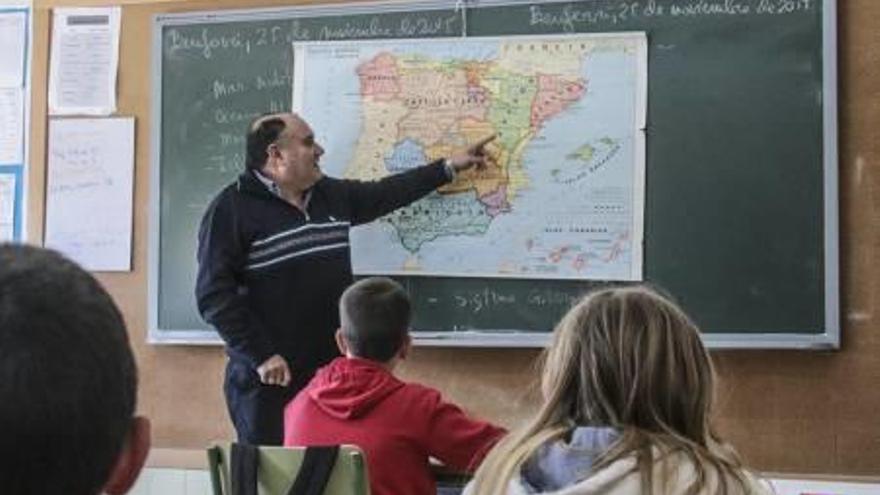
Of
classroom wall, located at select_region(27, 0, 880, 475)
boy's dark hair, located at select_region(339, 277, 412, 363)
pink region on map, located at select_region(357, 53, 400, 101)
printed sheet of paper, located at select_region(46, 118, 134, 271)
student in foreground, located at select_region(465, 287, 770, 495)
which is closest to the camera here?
student in foreground, located at select_region(465, 287, 770, 495)

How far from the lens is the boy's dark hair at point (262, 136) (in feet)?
11.3

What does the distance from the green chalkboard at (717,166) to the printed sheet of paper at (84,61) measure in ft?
2.73

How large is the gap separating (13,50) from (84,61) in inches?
12.1

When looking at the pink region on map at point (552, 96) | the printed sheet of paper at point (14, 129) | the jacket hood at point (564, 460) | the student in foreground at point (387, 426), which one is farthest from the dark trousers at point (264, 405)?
the jacket hood at point (564, 460)

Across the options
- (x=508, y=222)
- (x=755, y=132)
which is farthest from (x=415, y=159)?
(x=755, y=132)

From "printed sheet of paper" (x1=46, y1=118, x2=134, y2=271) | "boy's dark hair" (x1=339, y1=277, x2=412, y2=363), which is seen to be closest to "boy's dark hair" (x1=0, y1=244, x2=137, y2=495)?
"boy's dark hair" (x1=339, y1=277, x2=412, y2=363)

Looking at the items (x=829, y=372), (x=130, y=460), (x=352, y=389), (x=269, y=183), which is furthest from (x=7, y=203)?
(x=130, y=460)

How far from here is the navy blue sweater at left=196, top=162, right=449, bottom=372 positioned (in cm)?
339

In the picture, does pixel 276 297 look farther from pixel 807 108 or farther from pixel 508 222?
pixel 807 108

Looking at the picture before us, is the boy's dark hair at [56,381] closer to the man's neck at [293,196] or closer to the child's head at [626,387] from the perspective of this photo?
the child's head at [626,387]

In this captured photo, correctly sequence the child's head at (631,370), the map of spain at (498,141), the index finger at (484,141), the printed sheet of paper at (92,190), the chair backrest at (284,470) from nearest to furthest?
the child's head at (631,370)
the chair backrest at (284,470)
the map of spain at (498,141)
the index finger at (484,141)
the printed sheet of paper at (92,190)

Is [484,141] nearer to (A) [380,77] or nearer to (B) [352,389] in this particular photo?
(A) [380,77]

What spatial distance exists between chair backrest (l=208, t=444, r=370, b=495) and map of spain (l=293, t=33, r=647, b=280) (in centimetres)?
121

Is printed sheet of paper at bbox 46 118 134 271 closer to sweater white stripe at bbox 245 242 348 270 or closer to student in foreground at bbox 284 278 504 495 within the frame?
sweater white stripe at bbox 245 242 348 270
